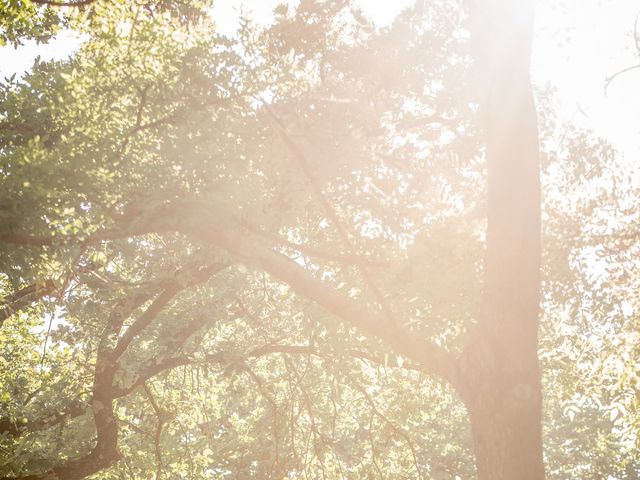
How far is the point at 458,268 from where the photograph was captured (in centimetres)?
719

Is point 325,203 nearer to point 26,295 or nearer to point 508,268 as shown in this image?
point 508,268

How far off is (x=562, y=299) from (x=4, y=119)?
1079cm

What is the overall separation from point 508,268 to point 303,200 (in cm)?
416

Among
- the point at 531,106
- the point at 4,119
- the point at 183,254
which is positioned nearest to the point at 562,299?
the point at 531,106

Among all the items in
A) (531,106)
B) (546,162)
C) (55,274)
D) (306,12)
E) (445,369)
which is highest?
(306,12)

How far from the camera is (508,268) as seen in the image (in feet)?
16.3

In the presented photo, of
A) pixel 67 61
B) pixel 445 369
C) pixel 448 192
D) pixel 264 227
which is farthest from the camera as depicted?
pixel 67 61

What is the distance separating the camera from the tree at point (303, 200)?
5.23 meters

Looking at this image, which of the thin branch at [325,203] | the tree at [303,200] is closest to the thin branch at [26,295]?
the tree at [303,200]

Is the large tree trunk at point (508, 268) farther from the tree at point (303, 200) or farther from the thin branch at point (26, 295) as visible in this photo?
the thin branch at point (26, 295)

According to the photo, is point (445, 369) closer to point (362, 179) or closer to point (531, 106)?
point (531, 106)

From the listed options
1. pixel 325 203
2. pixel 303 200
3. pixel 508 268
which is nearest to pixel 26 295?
pixel 303 200

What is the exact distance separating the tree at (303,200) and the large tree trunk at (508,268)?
0.06ft

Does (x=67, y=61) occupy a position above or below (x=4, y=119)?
above
